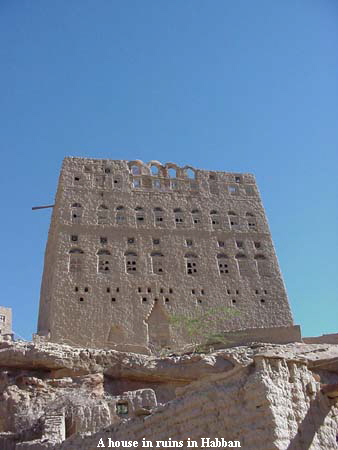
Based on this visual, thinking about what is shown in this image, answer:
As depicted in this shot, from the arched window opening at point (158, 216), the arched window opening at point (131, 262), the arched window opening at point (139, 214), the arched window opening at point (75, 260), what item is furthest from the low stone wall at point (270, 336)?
the arched window opening at point (139, 214)

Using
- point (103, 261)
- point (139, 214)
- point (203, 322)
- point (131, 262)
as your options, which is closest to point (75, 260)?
point (103, 261)

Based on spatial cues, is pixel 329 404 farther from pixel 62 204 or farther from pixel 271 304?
pixel 62 204

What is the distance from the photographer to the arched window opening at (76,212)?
32.3m

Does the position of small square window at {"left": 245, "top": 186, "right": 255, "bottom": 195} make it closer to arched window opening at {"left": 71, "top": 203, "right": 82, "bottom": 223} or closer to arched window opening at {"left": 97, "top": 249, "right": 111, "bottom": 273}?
arched window opening at {"left": 97, "top": 249, "right": 111, "bottom": 273}

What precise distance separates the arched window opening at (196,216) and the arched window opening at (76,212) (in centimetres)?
696

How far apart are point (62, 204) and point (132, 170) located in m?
5.67

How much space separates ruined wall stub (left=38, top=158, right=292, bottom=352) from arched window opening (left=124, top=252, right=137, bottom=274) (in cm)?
6

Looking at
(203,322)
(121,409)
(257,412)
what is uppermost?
(203,322)

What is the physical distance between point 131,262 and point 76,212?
15.0ft

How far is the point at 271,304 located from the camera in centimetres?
3197

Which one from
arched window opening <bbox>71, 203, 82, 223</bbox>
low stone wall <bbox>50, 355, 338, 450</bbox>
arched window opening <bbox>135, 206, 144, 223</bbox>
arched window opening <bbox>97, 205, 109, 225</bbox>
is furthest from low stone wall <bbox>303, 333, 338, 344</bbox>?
low stone wall <bbox>50, 355, 338, 450</bbox>

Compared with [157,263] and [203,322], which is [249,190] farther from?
[203,322]

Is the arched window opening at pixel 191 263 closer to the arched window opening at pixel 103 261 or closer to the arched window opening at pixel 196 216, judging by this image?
the arched window opening at pixel 196 216

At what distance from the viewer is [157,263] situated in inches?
1246
